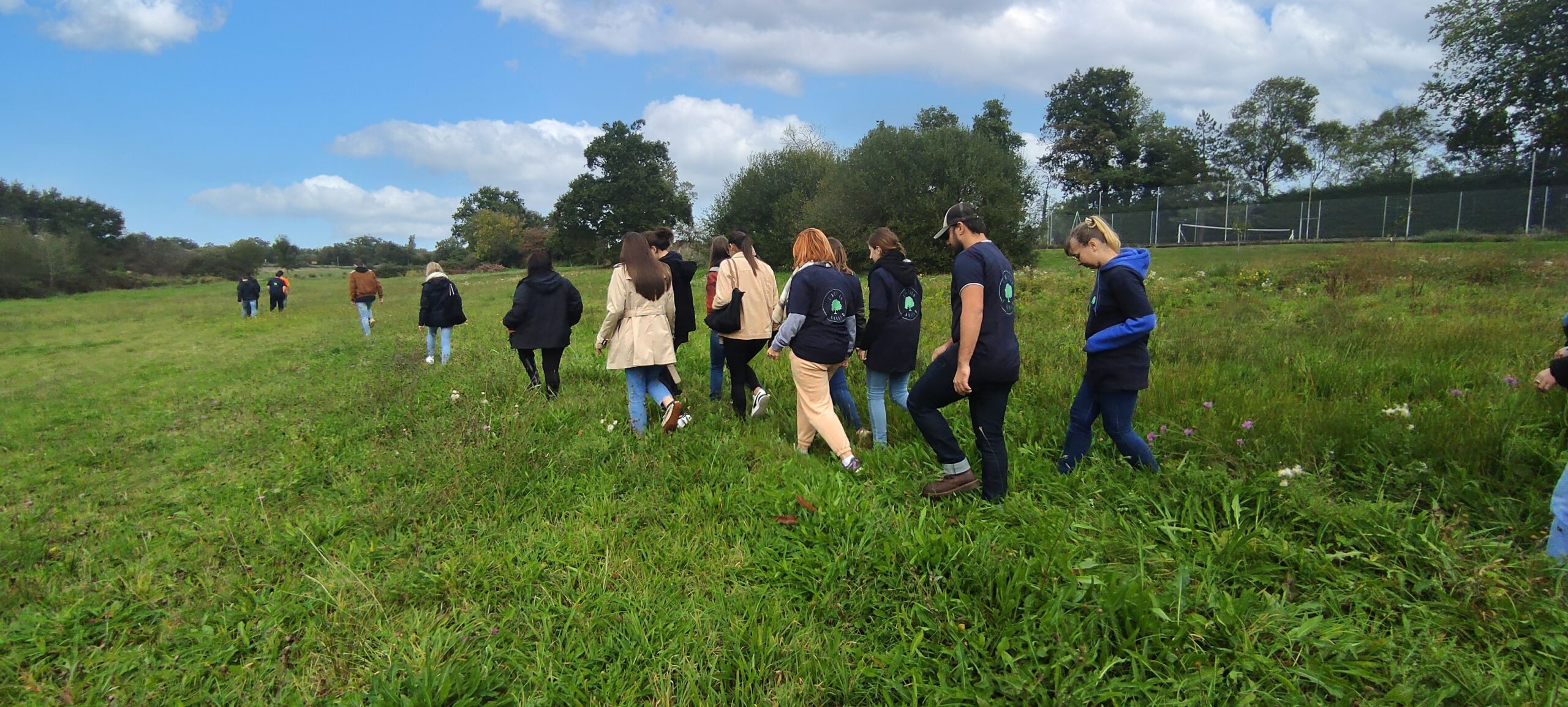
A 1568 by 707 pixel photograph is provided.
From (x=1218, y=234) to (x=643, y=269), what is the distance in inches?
1379

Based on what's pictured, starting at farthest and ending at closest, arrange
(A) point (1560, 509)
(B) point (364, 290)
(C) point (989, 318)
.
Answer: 1. (B) point (364, 290)
2. (C) point (989, 318)
3. (A) point (1560, 509)

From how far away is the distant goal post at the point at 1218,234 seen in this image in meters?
29.9

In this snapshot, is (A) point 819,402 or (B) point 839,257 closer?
(A) point 819,402

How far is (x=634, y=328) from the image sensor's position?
5.49 metres

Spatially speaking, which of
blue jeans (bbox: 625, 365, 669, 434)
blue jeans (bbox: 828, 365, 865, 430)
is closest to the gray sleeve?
blue jeans (bbox: 828, 365, 865, 430)

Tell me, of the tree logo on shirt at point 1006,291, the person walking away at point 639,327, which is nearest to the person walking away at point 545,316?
the person walking away at point 639,327

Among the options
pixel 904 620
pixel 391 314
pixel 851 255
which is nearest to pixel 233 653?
pixel 904 620

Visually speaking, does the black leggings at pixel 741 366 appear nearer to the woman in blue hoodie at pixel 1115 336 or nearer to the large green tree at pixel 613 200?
the woman in blue hoodie at pixel 1115 336

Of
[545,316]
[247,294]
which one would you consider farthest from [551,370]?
[247,294]

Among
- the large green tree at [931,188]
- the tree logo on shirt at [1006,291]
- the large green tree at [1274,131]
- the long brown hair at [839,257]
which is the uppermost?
the large green tree at [1274,131]

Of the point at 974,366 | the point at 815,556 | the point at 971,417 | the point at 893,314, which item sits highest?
the point at 893,314

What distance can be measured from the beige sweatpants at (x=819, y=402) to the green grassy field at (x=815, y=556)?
24 cm

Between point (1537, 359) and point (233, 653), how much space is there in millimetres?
8820

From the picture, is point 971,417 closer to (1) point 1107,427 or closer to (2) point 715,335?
(1) point 1107,427
